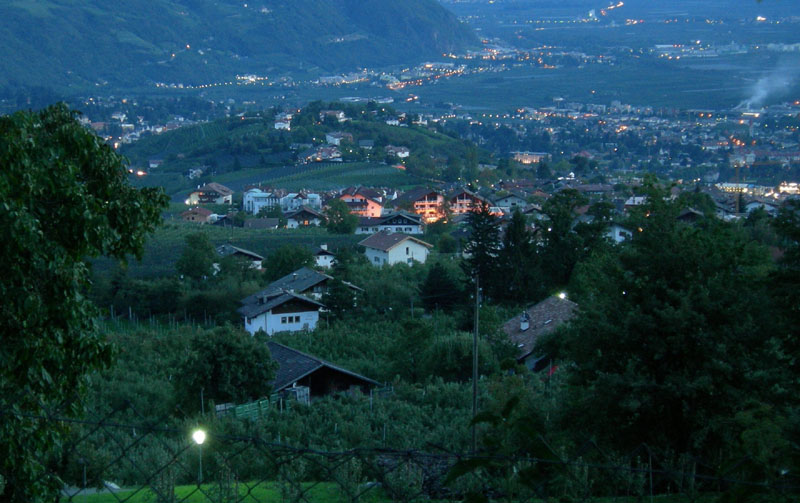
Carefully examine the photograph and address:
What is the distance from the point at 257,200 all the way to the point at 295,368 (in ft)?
80.5

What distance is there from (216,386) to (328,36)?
102790 mm

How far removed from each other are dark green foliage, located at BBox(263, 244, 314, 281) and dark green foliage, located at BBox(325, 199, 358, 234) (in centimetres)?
756

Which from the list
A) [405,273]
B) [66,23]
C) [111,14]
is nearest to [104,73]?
[66,23]

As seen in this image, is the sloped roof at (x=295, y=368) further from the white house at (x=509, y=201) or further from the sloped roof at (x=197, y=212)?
the white house at (x=509, y=201)

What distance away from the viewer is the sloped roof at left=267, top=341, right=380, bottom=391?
29.8 ft

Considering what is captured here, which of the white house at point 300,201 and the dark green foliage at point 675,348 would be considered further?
the white house at point 300,201

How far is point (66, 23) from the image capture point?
9019cm

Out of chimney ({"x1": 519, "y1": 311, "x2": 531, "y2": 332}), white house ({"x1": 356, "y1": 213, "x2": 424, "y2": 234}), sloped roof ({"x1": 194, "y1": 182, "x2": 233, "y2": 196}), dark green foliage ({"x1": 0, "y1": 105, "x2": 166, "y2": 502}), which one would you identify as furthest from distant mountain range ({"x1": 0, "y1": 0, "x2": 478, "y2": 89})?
dark green foliage ({"x1": 0, "y1": 105, "x2": 166, "y2": 502})

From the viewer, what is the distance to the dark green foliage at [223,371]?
801 centimetres

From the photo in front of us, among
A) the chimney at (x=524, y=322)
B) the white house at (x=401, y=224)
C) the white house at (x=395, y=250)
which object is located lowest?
the white house at (x=401, y=224)

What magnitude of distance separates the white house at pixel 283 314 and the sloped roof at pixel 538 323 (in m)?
3.88

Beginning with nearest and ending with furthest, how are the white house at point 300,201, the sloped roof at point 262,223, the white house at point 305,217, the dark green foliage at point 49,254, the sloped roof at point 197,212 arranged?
the dark green foliage at point 49,254 → the sloped roof at point 262,223 → the white house at point 305,217 → the sloped roof at point 197,212 → the white house at point 300,201

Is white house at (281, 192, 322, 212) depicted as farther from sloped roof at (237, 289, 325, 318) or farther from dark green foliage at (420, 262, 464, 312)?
dark green foliage at (420, 262, 464, 312)

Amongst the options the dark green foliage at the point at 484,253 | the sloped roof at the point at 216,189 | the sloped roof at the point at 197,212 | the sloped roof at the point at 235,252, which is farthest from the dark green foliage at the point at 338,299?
the sloped roof at the point at 216,189
